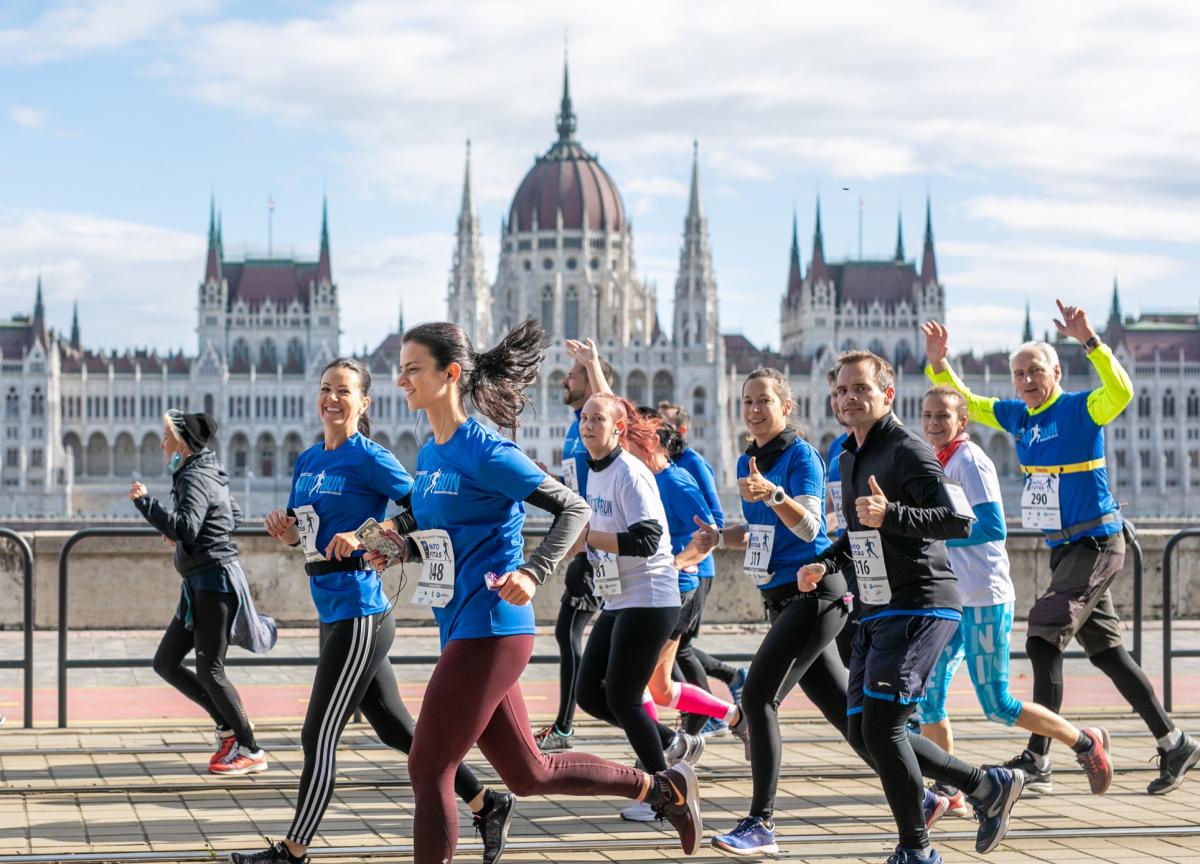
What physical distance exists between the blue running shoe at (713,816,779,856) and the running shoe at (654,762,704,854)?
0.18 meters

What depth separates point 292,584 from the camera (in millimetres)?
13258

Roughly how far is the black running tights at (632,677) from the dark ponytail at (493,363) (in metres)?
1.13

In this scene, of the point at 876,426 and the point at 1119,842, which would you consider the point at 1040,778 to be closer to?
the point at 1119,842

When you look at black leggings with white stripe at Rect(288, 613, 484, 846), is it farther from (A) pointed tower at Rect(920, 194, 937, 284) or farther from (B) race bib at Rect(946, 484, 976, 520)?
(A) pointed tower at Rect(920, 194, 937, 284)

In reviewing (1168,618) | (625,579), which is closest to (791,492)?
(625,579)

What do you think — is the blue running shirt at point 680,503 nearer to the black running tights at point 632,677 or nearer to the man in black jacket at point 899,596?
the black running tights at point 632,677

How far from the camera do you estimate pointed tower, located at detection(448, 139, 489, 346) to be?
119 metres

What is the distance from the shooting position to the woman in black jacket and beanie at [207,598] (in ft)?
→ 23.9

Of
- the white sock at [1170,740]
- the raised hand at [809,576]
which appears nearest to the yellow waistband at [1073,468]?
the white sock at [1170,740]

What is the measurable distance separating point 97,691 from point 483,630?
580cm

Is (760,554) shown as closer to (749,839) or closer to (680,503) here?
(680,503)

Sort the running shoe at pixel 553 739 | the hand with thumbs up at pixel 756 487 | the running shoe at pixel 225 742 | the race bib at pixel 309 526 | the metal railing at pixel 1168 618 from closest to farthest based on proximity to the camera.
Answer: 1. the hand with thumbs up at pixel 756 487
2. the race bib at pixel 309 526
3. the running shoe at pixel 225 742
4. the running shoe at pixel 553 739
5. the metal railing at pixel 1168 618

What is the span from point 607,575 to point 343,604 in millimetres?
1047

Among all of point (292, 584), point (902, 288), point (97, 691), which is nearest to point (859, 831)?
point (97, 691)
